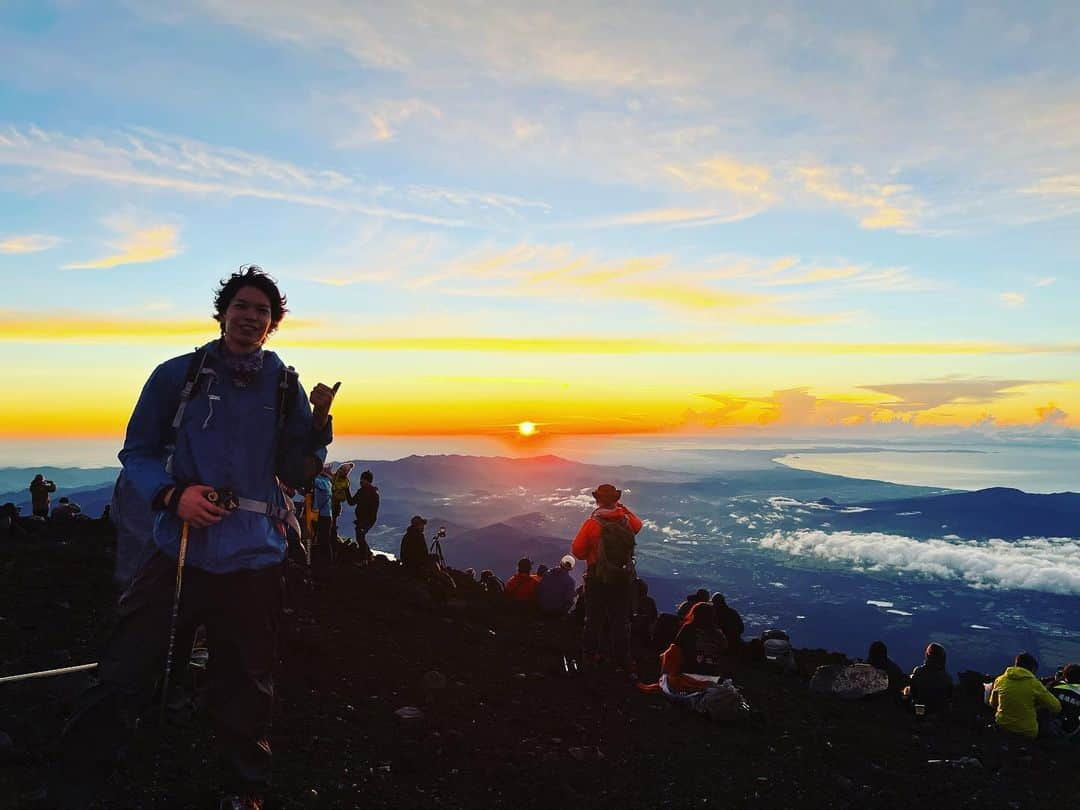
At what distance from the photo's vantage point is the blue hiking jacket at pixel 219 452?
366 cm

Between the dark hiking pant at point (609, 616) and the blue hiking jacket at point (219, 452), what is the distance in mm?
7653

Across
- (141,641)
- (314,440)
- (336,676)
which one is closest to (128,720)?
(141,641)

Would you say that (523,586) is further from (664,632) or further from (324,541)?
(324,541)

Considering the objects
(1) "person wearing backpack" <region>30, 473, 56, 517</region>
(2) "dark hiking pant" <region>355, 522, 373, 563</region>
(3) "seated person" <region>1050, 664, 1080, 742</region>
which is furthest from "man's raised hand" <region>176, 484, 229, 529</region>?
(1) "person wearing backpack" <region>30, 473, 56, 517</region>

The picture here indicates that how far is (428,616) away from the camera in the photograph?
495 inches

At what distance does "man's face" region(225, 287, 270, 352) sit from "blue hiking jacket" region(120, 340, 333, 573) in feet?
0.40

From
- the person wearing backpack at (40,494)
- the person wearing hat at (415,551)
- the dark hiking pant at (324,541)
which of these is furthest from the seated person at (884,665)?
the person wearing backpack at (40,494)

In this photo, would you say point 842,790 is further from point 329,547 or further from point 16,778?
→ point 329,547

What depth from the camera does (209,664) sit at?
3715 mm

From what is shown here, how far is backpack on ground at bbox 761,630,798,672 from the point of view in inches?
544

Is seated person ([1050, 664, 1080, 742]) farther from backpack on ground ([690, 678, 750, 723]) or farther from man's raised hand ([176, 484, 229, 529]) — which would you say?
man's raised hand ([176, 484, 229, 529])

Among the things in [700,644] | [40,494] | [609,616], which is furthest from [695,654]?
[40,494]

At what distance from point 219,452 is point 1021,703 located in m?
12.5

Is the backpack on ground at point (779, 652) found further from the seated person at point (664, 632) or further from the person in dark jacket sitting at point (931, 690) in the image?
the person in dark jacket sitting at point (931, 690)
